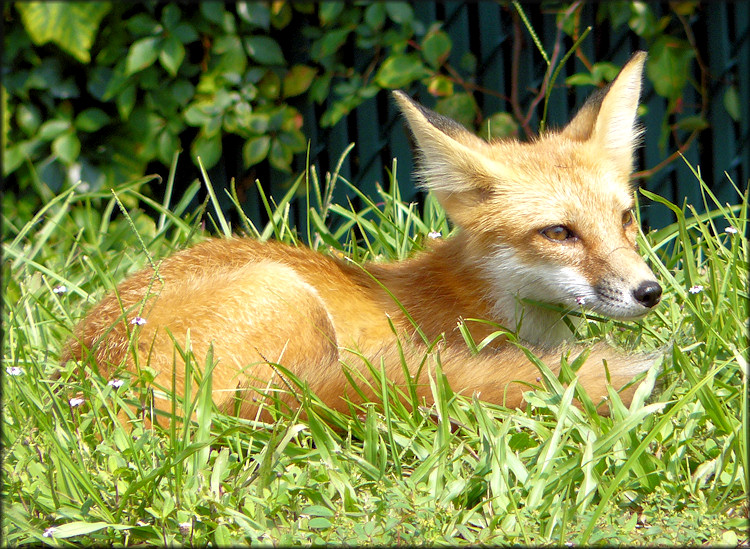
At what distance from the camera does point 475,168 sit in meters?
3.47

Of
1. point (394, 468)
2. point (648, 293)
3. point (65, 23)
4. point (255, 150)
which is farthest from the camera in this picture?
point (255, 150)

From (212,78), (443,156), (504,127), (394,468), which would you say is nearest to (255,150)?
(212,78)

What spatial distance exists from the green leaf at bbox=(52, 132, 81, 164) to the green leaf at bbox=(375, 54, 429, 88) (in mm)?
2339

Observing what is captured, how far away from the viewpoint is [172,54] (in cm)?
529

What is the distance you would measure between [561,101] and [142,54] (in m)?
3.27

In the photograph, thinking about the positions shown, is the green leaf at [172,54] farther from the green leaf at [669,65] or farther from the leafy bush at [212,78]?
the green leaf at [669,65]

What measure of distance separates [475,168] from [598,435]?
1484mm

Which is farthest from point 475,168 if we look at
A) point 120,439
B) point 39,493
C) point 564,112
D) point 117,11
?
point 117,11

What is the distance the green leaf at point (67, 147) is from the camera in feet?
18.0

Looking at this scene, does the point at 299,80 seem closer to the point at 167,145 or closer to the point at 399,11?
the point at 399,11

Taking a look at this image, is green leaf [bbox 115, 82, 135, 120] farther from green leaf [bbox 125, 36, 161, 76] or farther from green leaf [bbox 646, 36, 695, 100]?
green leaf [bbox 646, 36, 695, 100]

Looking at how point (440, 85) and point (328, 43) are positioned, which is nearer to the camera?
point (328, 43)

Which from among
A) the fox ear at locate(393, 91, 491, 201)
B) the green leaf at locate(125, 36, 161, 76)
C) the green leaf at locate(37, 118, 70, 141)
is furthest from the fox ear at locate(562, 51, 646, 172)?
the green leaf at locate(37, 118, 70, 141)

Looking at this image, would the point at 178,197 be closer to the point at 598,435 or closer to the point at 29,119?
the point at 29,119
